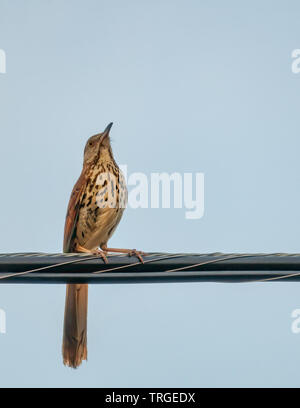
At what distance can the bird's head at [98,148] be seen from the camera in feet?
26.6

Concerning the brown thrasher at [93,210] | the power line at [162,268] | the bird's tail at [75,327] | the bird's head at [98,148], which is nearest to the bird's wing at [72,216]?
the brown thrasher at [93,210]

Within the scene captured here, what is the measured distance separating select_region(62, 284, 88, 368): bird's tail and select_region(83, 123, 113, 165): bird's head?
5.41ft

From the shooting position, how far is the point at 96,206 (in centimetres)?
743

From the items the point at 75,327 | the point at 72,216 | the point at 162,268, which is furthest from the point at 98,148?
the point at 162,268

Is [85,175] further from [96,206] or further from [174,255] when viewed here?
[174,255]

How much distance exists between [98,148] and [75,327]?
2.26m

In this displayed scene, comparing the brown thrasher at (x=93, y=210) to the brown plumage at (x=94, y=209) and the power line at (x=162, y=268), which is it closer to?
the brown plumage at (x=94, y=209)

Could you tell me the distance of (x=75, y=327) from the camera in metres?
6.68

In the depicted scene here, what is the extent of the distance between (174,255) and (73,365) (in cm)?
245

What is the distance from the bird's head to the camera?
8.09 m

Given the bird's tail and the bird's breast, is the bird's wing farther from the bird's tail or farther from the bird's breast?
the bird's tail

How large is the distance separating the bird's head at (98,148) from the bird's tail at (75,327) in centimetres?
165

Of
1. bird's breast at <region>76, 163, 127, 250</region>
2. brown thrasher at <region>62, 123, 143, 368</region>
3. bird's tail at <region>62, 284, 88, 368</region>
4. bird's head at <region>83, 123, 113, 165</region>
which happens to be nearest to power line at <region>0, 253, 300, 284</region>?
bird's tail at <region>62, 284, 88, 368</region>

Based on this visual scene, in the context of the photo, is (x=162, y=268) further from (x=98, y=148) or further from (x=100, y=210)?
(x=98, y=148)
